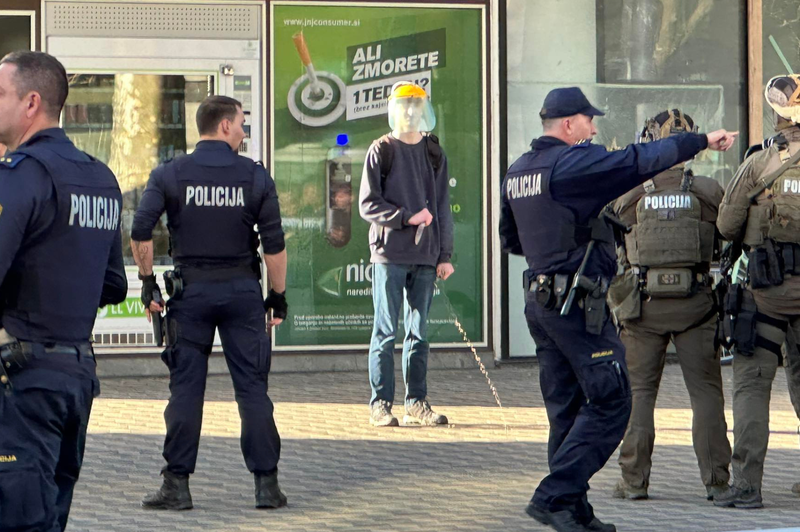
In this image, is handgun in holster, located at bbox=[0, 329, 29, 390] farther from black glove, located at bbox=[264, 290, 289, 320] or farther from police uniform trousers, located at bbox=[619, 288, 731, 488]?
police uniform trousers, located at bbox=[619, 288, 731, 488]

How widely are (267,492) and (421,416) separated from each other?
2.61 m

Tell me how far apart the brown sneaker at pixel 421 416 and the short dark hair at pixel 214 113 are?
9.98 feet

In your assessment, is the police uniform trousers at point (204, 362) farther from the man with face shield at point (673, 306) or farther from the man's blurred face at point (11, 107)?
the man's blurred face at point (11, 107)

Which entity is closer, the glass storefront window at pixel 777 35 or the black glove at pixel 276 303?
the black glove at pixel 276 303

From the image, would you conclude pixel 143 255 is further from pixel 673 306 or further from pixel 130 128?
pixel 130 128

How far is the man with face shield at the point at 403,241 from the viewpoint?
368 inches

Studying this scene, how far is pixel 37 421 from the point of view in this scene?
4.35m

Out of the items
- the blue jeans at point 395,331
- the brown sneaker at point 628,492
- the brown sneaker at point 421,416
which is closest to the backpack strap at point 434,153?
the blue jeans at point 395,331

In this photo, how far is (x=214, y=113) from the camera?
23.1 ft

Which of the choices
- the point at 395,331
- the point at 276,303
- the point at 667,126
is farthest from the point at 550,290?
the point at 395,331

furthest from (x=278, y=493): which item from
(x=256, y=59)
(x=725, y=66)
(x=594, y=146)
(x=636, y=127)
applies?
(x=725, y=66)

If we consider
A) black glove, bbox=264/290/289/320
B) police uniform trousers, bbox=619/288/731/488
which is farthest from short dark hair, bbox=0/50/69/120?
police uniform trousers, bbox=619/288/731/488

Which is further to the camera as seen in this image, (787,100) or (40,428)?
(787,100)

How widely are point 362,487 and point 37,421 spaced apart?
10.6ft
